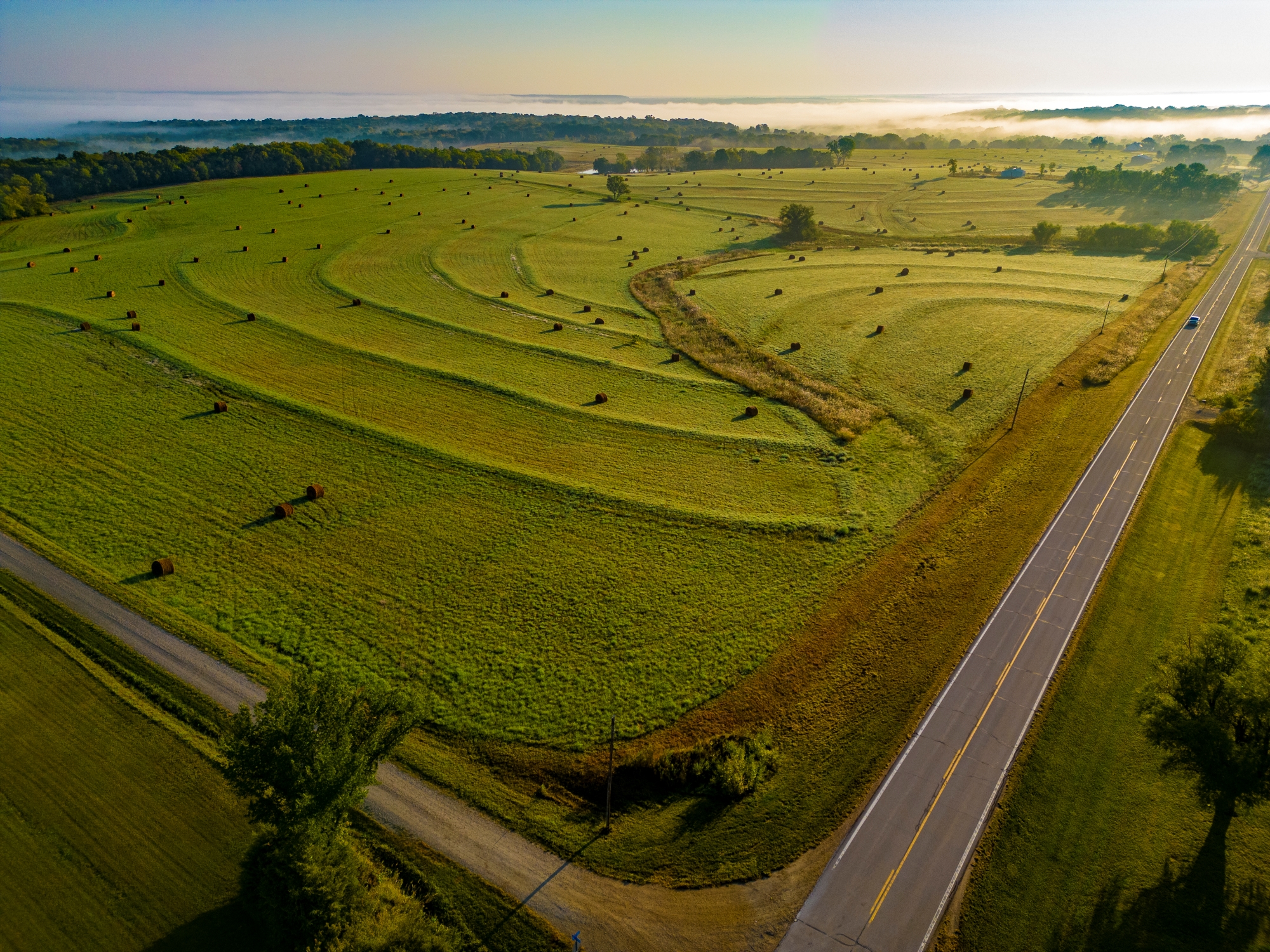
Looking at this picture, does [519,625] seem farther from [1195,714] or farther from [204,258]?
[204,258]

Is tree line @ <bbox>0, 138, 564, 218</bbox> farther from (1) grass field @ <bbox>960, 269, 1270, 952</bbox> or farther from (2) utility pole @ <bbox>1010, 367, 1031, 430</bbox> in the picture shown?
(1) grass field @ <bbox>960, 269, 1270, 952</bbox>

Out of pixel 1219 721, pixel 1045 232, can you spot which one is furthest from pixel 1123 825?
pixel 1045 232

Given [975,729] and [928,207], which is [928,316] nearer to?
[975,729]

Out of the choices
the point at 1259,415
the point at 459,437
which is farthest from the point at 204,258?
the point at 1259,415

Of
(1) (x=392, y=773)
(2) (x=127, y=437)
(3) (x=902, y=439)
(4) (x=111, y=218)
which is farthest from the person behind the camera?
(4) (x=111, y=218)

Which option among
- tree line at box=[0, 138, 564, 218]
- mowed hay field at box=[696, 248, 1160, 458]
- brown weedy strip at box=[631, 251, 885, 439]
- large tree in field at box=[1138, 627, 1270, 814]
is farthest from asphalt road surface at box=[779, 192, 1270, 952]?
tree line at box=[0, 138, 564, 218]

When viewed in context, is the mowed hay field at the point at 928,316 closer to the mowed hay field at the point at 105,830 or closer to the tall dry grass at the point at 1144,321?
the tall dry grass at the point at 1144,321

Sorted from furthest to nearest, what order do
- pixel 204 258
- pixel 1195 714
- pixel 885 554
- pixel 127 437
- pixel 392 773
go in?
pixel 204 258, pixel 127 437, pixel 885 554, pixel 392 773, pixel 1195 714

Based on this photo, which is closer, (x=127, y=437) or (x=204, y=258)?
(x=127, y=437)
